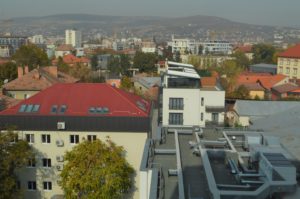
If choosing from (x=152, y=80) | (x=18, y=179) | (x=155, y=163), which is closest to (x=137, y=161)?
(x=18, y=179)

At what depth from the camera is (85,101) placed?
2152 centimetres

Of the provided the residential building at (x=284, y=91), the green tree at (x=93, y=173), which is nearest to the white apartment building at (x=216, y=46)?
the residential building at (x=284, y=91)

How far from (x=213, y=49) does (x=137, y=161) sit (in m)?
137

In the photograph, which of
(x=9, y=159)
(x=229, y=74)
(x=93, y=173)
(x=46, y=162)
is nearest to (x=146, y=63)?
(x=229, y=74)

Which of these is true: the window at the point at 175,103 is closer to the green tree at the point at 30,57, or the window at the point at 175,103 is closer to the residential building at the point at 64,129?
the residential building at the point at 64,129

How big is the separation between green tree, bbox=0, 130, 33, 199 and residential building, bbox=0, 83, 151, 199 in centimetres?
237

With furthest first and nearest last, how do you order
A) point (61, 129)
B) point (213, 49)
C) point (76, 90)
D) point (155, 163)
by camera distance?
point (213, 49)
point (76, 90)
point (61, 129)
point (155, 163)

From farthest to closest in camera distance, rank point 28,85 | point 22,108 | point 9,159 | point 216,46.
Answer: point 216,46 → point 28,85 → point 22,108 → point 9,159

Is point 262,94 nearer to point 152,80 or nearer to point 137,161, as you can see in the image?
point 152,80

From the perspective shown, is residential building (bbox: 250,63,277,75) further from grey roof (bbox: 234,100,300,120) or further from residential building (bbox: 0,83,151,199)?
residential building (bbox: 0,83,151,199)

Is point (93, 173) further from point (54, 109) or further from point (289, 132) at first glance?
point (289, 132)

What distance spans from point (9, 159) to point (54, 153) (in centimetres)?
369

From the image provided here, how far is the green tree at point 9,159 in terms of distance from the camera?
1684 cm

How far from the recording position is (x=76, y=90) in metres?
22.3
